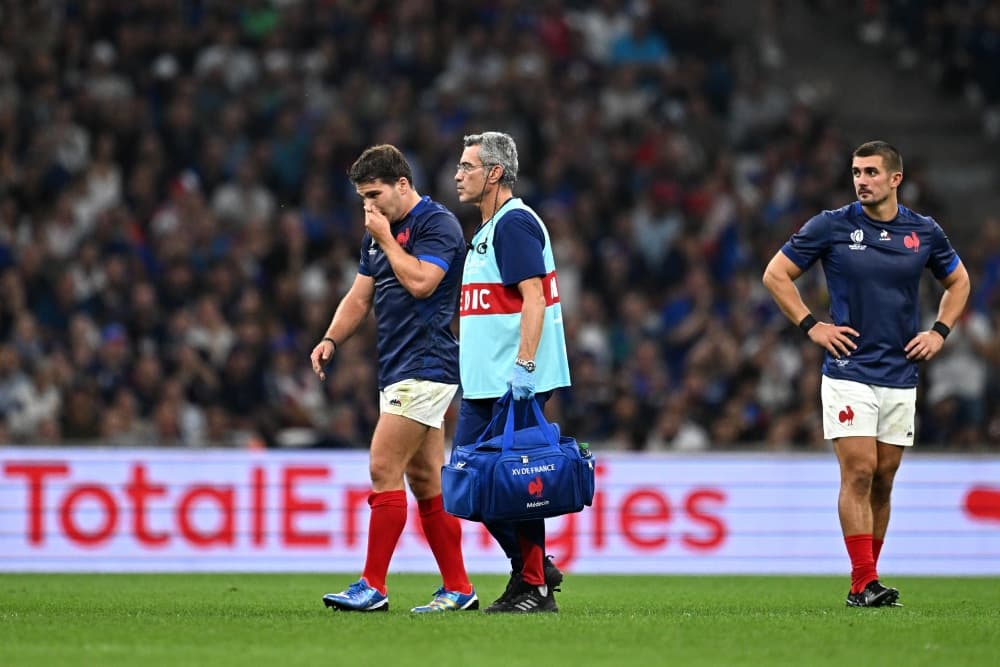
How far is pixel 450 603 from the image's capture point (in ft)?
29.0

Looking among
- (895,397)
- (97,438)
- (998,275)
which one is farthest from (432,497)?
(998,275)

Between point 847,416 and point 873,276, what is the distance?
79cm

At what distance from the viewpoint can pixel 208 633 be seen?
7750 mm

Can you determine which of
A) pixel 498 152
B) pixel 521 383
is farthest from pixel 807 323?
pixel 498 152

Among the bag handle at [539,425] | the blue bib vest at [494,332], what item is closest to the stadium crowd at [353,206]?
the blue bib vest at [494,332]

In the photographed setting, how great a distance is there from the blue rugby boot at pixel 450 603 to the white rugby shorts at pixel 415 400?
3.02 feet

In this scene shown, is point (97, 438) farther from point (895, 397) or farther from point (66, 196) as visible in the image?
point (895, 397)

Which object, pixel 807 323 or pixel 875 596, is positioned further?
pixel 807 323

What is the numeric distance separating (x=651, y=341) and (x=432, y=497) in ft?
28.4

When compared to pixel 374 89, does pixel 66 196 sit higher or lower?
lower

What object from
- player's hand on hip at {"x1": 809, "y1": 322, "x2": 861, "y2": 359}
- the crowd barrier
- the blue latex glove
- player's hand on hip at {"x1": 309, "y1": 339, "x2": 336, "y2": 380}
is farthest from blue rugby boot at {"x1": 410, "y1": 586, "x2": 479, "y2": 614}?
the crowd barrier

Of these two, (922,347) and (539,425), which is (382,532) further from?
(922,347)

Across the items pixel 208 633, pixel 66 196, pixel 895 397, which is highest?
pixel 66 196

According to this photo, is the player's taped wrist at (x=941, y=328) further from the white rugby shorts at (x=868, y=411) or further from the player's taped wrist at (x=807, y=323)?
the player's taped wrist at (x=807, y=323)
